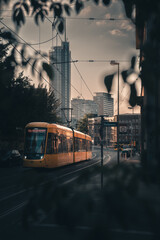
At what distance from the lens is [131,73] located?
2223 millimetres

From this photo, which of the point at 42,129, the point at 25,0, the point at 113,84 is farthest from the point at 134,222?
the point at 42,129

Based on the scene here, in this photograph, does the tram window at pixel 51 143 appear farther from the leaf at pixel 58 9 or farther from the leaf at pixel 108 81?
the leaf at pixel 108 81

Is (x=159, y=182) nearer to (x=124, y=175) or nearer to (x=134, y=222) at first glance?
(x=124, y=175)

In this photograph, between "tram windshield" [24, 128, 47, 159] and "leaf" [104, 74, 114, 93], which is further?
"tram windshield" [24, 128, 47, 159]

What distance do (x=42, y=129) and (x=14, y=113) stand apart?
1870 centimetres

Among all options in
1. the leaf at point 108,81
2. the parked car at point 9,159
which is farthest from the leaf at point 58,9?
the parked car at point 9,159

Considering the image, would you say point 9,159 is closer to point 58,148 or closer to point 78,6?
point 58,148

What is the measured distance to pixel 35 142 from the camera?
834 inches

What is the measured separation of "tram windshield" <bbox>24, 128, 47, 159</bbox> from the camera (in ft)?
69.3

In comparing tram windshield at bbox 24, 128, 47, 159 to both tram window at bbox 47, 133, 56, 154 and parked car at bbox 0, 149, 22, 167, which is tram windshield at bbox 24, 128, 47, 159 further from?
parked car at bbox 0, 149, 22, 167

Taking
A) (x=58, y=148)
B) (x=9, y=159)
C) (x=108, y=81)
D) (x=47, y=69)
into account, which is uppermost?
(x=47, y=69)

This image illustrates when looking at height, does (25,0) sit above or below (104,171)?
above

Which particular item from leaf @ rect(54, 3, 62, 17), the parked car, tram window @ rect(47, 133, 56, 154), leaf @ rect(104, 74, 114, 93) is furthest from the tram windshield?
leaf @ rect(104, 74, 114, 93)

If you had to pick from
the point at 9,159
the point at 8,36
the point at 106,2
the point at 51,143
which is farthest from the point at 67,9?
the point at 9,159
